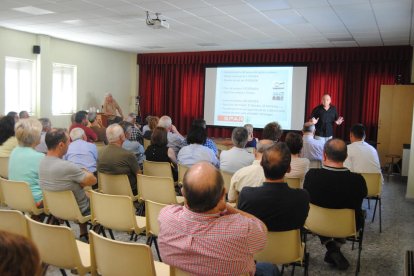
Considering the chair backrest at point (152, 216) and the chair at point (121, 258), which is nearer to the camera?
the chair at point (121, 258)

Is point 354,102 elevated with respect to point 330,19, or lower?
lower

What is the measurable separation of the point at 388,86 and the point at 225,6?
4881 mm

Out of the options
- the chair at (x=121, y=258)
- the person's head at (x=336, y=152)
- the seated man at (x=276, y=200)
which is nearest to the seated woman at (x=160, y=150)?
the person's head at (x=336, y=152)

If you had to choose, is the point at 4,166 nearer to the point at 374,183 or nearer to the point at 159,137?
the point at 159,137

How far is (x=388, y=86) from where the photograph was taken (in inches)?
356

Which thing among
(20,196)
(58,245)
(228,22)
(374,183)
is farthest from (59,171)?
(228,22)

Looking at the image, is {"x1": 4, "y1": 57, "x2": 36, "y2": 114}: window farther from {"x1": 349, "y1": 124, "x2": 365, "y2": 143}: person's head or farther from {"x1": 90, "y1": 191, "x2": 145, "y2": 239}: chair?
{"x1": 349, "y1": 124, "x2": 365, "y2": 143}: person's head

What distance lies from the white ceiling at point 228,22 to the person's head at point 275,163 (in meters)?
3.89

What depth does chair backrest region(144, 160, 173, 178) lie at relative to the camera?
4.80 metres

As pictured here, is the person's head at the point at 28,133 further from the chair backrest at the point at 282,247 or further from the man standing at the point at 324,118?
the man standing at the point at 324,118

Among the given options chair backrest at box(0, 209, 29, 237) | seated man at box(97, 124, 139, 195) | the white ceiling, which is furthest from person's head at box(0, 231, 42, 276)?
the white ceiling

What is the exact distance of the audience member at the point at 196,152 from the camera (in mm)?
4938

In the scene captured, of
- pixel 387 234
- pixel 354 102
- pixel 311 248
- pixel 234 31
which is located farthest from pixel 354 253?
pixel 354 102

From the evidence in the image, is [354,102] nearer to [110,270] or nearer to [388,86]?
[388,86]
